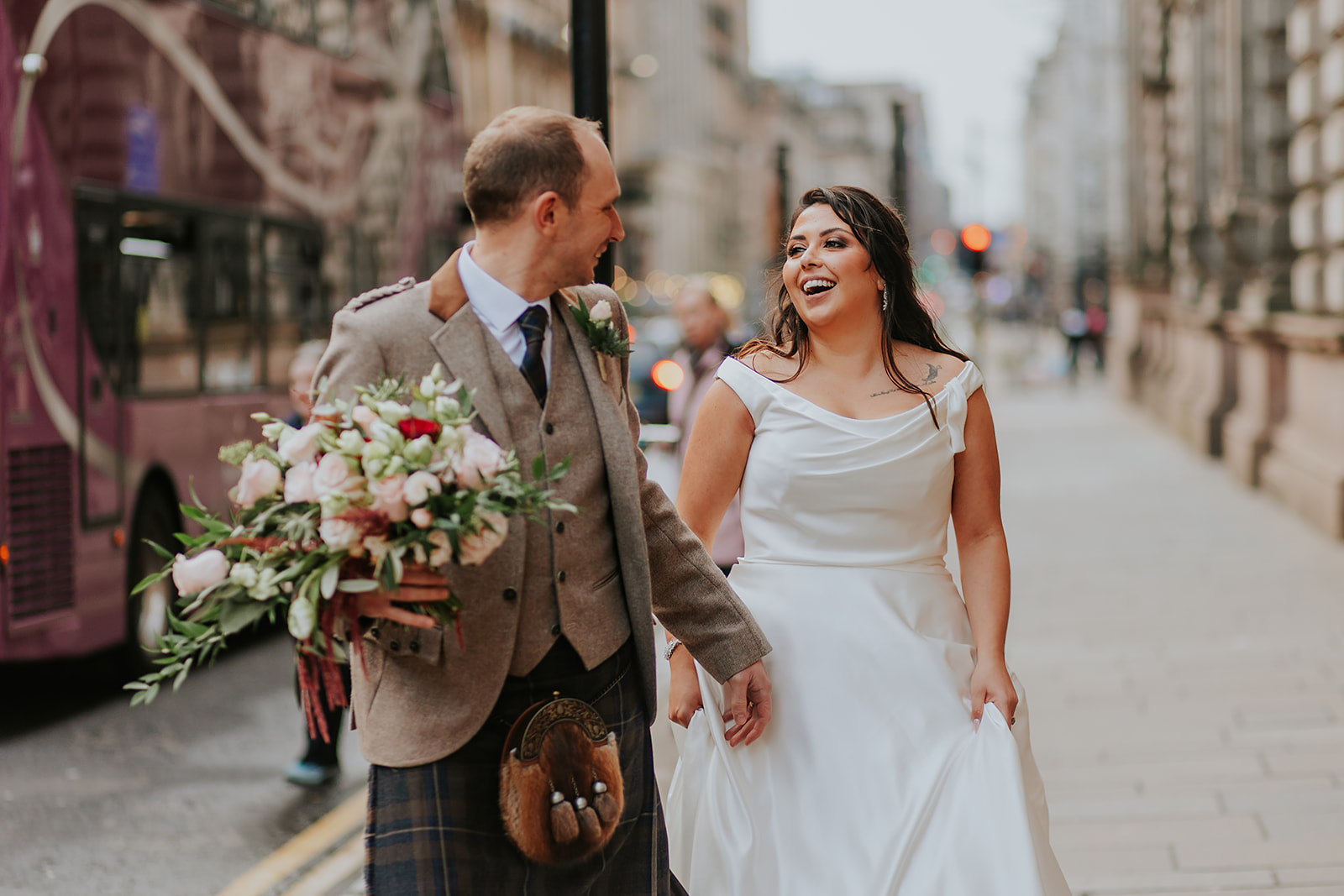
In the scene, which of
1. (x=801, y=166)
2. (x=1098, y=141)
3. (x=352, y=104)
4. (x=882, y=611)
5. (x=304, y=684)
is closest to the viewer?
(x=304, y=684)

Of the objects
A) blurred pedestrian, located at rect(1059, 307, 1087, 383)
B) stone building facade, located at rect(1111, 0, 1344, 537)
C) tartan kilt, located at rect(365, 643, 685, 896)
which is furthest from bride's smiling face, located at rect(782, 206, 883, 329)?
blurred pedestrian, located at rect(1059, 307, 1087, 383)

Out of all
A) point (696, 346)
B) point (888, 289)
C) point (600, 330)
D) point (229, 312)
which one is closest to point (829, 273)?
point (888, 289)

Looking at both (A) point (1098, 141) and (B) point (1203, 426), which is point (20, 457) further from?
(A) point (1098, 141)

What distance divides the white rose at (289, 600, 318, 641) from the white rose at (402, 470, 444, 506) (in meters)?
0.21

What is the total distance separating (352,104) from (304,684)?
9.20 metres

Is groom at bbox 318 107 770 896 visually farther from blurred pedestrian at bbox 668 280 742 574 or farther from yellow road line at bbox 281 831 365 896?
blurred pedestrian at bbox 668 280 742 574

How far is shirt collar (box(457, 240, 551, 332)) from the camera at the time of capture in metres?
2.70

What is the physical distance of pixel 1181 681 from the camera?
730 centimetres

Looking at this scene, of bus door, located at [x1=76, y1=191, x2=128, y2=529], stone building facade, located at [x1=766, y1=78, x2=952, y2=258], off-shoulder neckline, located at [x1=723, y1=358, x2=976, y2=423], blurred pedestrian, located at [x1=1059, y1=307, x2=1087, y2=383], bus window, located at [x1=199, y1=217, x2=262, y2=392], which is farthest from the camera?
stone building facade, located at [x1=766, y1=78, x2=952, y2=258]

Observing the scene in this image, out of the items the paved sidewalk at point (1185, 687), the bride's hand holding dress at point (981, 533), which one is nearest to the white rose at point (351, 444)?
the bride's hand holding dress at point (981, 533)

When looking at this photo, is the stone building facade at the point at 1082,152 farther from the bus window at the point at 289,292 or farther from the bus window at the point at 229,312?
the bus window at the point at 229,312

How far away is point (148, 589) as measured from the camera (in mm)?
8555

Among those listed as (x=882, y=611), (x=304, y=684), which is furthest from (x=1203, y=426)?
(x=304, y=684)

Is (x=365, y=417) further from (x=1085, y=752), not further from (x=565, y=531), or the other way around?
(x=1085, y=752)
